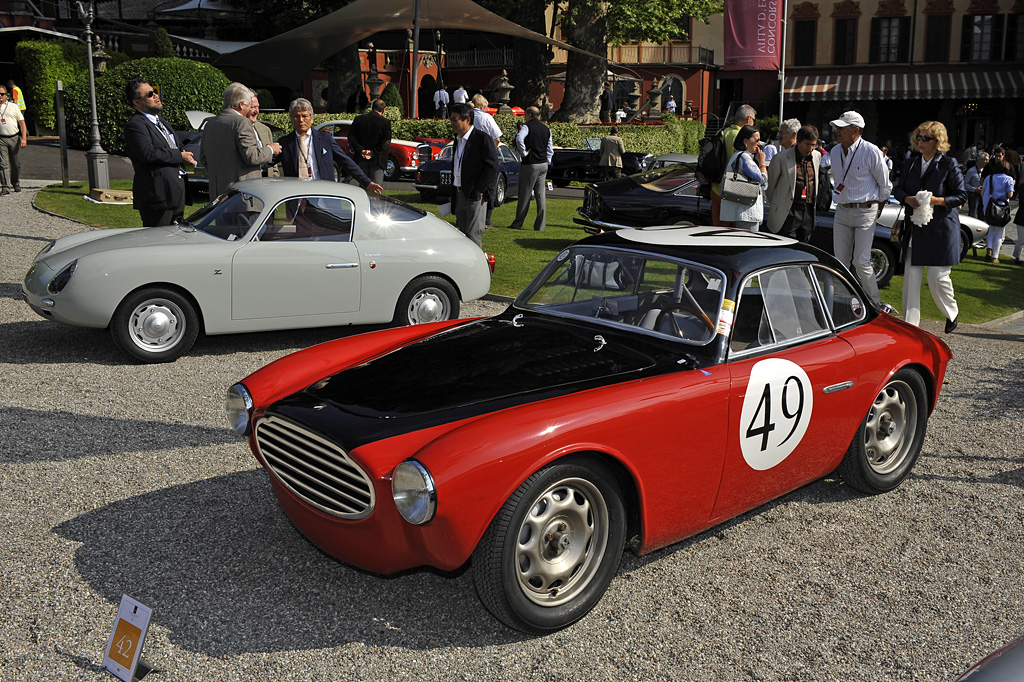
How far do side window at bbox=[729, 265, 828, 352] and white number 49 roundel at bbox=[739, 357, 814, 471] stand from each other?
0.49 feet

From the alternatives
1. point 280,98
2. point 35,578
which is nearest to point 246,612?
point 35,578

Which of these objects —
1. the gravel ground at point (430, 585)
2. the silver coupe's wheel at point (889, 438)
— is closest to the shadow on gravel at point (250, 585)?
the gravel ground at point (430, 585)

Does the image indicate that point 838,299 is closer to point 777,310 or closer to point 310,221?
point 777,310

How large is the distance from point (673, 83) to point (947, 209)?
49682 millimetres

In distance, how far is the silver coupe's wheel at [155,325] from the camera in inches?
278

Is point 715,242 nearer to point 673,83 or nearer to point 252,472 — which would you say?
point 252,472

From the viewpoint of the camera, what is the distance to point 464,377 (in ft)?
13.1

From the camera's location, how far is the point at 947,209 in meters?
8.38

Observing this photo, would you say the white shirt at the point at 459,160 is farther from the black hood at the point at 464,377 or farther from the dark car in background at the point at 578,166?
the dark car in background at the point at 578,166

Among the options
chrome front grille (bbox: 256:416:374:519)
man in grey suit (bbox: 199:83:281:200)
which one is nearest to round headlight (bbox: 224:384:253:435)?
chrome front grille (bbox: 256:416:374:519)

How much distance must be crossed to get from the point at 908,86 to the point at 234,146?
157 ft

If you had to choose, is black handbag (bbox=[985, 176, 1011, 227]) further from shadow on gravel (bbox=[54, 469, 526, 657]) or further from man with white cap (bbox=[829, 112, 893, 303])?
shadow on gravel (bbox=[54, 469, 526, 657])

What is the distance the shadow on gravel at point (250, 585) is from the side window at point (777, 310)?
171 centimetres

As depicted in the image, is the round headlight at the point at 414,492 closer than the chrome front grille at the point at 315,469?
Yes
